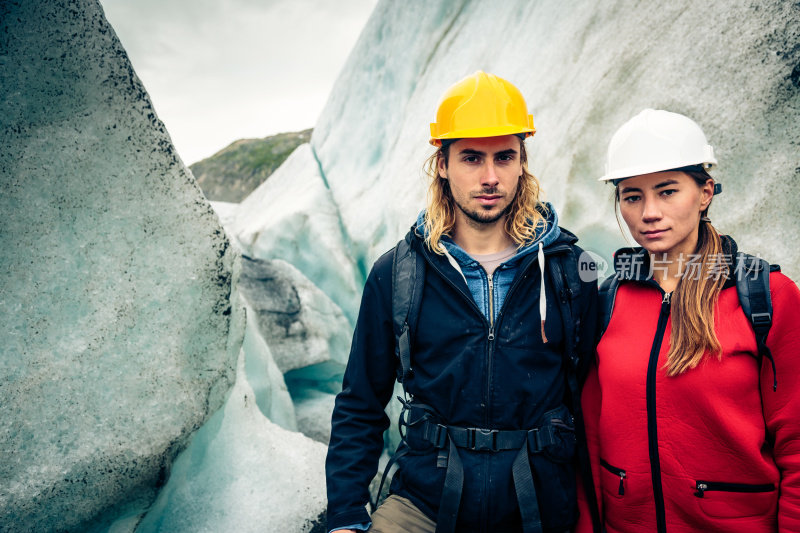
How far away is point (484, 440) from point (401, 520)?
51 centimetres

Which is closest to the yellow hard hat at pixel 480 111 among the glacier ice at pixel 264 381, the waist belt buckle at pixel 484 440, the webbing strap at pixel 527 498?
the waist belt buckle at pixel 484 440

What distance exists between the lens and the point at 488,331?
1.94 m

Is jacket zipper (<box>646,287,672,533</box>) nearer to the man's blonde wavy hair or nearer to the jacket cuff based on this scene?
the man's blonde wavy hair

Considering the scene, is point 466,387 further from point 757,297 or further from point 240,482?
point 240,482

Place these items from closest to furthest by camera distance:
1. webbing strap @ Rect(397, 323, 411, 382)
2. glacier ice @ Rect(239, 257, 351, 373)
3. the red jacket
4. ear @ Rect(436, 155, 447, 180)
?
the red jacket
webbing strap @ Rect(397, 323, 411, 382)
ear @ Rect(436, 155, 447, 180)
glacier ice @ Rect(239, 257, 351, 373)

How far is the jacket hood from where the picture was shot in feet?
6.67

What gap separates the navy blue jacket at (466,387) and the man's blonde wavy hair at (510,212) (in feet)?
0.34

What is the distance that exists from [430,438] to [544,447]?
1.50 ft

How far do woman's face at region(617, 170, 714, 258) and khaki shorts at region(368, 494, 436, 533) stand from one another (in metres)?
1.47

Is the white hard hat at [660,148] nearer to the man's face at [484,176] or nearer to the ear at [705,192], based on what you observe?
the ear at [705,192]

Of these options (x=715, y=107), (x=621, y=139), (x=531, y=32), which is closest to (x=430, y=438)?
(x=621, y=139)

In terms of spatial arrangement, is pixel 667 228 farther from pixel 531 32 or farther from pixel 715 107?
pixel 531 32

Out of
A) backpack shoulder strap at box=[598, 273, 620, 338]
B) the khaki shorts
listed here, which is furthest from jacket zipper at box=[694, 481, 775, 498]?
the khaki shorts

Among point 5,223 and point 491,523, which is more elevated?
point 5,223
